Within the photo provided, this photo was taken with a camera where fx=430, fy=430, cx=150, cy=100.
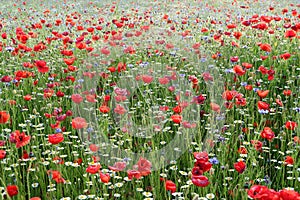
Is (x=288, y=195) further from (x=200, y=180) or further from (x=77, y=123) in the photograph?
(x=77, y=123)

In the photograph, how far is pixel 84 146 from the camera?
3.28 m

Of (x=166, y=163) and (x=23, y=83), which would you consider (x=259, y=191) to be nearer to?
(x=166, y=163)

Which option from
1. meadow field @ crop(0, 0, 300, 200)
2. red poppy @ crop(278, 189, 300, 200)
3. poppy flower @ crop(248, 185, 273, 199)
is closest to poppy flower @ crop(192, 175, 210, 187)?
meadow field @ crop(0, 0, 300, 200)

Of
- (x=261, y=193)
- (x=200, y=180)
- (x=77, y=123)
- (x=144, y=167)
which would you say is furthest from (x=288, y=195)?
(x=77, y=123)

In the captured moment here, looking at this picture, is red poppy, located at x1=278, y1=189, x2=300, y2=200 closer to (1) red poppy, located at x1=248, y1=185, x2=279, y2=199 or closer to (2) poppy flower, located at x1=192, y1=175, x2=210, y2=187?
(1) red poppy, located at x1=248, y1=185, x2=279, y2=199

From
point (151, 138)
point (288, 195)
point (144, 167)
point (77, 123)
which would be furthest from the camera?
point (151, 138)

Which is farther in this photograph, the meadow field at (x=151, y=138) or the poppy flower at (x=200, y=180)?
the meadow field at (x=151, y=138)

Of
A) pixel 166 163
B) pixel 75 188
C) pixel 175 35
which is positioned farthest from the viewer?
pixel 175 35

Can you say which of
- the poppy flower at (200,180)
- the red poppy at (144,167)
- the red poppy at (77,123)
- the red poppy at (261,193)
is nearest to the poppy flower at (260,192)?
the red poppy at (261,193)

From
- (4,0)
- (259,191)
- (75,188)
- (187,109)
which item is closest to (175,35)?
(187,109)

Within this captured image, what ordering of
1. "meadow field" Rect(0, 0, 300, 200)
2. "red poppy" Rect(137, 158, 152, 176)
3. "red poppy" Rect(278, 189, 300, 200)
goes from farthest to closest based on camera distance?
"meadow field" Rect(0, 0, 300, 200) → "red poppy" Rect(137, 158, 152, 176) → "red poppy" Rect(278, 189, 300, 200)

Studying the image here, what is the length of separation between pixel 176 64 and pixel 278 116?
2129mm

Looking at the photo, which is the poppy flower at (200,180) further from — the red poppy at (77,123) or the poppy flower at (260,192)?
the red poppy at (77,123)

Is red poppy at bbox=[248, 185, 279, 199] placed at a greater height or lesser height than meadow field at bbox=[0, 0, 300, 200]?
greater
